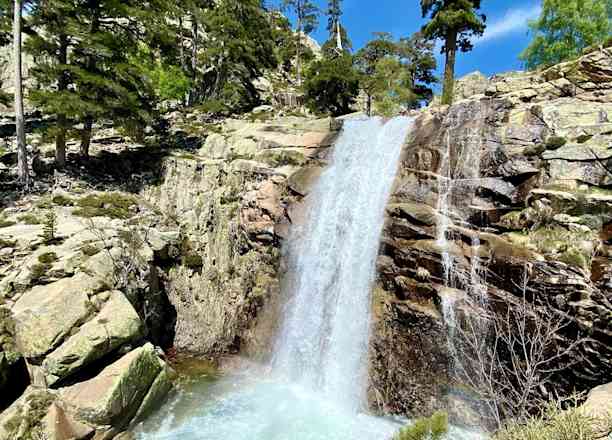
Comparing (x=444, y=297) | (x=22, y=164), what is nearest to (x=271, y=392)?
(x=444, y=297)

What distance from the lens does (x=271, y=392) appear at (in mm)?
12070

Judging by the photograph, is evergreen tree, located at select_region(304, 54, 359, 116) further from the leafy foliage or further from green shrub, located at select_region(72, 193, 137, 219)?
green shrub, located at select_region(72, 193, 137, 219)

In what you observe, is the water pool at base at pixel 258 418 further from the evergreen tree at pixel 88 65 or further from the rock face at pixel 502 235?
the evergreen tree at pixel 88 65

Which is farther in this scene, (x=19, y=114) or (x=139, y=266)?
(x=19, y=114)

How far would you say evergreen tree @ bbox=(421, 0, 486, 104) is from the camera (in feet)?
78.2

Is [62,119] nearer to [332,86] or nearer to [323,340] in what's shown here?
[323,340]

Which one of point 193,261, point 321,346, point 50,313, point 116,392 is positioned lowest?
point 116,392

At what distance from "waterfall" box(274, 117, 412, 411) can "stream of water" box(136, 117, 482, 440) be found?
0.04 m

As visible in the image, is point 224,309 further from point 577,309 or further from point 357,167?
point 577,309

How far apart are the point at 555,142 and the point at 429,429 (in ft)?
40.5

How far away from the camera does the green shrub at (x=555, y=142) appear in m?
12.3

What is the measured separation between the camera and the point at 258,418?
10.5 metres

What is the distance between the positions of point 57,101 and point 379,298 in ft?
57.9

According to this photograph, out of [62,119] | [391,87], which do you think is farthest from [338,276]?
[391,87]
